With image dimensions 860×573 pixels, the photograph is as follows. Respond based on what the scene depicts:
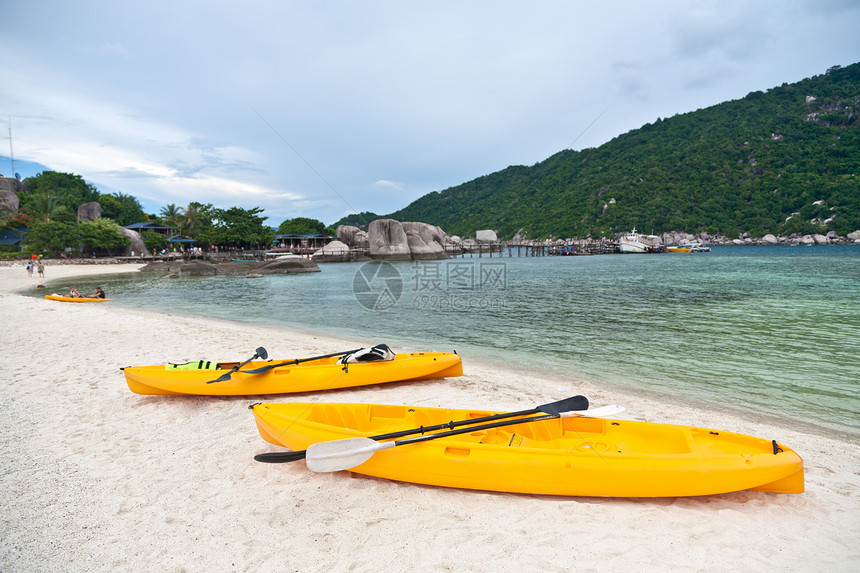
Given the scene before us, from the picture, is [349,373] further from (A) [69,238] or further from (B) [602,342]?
(A) [69,238]

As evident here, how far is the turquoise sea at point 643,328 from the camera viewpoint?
7.90m

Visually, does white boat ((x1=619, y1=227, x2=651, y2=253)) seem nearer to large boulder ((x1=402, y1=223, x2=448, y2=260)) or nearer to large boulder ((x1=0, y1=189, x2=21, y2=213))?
large boulder ((x1=402, y1=223, x2=448, y2=260))

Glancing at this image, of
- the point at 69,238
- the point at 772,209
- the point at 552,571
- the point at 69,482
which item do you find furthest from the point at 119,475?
the point at 772,209

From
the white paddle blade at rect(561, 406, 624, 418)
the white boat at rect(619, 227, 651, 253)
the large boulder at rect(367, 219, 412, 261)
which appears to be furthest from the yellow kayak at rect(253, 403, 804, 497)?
the white boat at rect(619, 227, 651, 253)

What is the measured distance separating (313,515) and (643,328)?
515 inches

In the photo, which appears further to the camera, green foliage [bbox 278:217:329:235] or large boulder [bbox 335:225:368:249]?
green foliage [bbox 278:217:329:235]

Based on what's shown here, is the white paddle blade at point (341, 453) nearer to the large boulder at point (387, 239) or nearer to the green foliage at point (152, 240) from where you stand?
the large boulder at point (387, 239)

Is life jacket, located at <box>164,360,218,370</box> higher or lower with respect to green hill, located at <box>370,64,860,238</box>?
lower

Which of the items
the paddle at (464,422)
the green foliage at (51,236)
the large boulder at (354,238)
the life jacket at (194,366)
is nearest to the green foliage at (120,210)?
the green foliage at (51,236)

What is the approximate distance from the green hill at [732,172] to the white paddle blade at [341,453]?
10017 cm

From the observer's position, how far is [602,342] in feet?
38.2

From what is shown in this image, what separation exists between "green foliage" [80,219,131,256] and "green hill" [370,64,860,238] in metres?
92.7

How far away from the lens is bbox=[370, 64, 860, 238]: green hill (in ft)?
248

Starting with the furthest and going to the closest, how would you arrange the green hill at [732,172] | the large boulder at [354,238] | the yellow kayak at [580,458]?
the green hill at [732,172]
the large boulder at [354,238]
the yellow kayak at [580,458]
